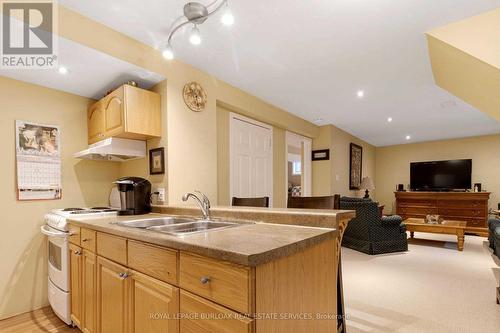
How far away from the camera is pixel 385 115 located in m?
4.39

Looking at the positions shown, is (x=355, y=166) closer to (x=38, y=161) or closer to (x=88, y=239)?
(x=88, y=239)

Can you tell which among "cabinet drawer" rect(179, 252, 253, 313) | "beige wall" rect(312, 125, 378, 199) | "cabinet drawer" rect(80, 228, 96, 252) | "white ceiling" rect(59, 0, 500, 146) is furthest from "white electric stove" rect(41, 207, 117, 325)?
"beige wall" rect(312, 125, 378, 199)

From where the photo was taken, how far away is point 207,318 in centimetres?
96

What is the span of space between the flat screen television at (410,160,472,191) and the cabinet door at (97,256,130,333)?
733 cm

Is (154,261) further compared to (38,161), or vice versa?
(38,161)

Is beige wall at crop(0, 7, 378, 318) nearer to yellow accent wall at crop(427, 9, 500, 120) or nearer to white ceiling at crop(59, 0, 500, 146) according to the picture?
white ceiling at crop(59, 0, 500, 146)

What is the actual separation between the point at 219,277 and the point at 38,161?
94.9 inches

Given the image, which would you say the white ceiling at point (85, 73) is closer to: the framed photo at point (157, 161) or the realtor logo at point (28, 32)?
the realtor logo at point (28, 32)

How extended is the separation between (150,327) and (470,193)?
6.91 m

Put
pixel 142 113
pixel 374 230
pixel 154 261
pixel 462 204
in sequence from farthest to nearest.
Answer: pixel 462 204 → pixel 374 230 → pixel 142 113 → pixel 154 261

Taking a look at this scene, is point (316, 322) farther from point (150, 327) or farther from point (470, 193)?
point (470, 193)

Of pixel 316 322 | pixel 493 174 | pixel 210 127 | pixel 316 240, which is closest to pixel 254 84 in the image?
pixel 210 127

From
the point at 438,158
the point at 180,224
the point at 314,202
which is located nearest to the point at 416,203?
the point at 438,158

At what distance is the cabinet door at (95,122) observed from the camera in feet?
8.10
